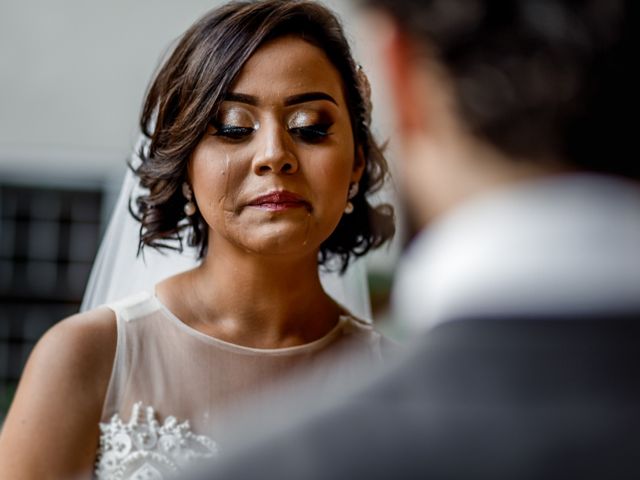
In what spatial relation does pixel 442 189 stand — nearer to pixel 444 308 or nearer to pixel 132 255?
pixel 444 308

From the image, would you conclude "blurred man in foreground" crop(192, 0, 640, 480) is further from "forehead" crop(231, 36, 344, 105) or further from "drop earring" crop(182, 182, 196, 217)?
"drop earring" crop(182, 182, 196, 217)

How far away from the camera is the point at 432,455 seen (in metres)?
0.88

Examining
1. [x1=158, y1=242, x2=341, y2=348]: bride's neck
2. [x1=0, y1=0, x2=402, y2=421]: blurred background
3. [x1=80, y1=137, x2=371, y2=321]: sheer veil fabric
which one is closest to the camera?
[x1=158, y1=242, x2=341, y2=348]: bride's neck

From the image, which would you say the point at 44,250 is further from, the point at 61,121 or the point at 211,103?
the point at 211,103

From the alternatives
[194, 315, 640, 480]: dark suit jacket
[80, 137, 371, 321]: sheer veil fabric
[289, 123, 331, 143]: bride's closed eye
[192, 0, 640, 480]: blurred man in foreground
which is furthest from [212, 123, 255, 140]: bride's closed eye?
[194, 315, 640, 480]: dark suit jacket

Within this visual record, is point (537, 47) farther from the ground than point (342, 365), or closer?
farther from the ground

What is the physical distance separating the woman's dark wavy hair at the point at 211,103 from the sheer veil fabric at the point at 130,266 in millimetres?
119

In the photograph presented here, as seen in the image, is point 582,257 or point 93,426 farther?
point 93,426

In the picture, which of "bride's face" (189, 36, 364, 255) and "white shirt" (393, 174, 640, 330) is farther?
"bride's face" (189, 36, 364, 255)

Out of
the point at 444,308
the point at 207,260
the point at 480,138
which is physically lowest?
the point at 207,260

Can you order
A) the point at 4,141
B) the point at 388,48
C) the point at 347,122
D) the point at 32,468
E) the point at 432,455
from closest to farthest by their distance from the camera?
the point at 432,455 → the point at 388,48 → the point at 32,468 → the point at 347,122 → the point at 4,141

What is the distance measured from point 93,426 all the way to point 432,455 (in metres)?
1.84

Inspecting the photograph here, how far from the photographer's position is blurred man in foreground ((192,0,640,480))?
889 mm

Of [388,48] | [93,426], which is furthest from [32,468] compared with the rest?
[388,48]
